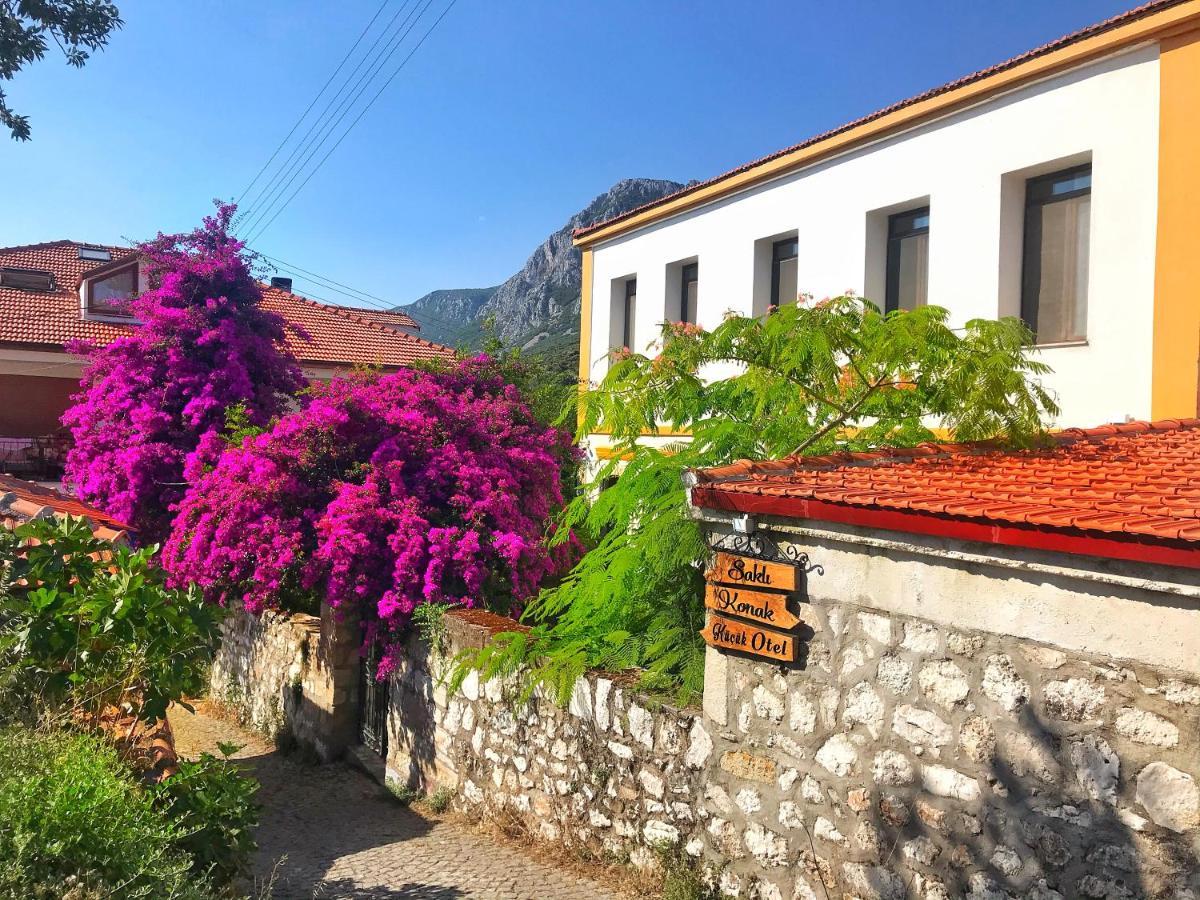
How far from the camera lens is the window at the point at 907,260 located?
10383mm

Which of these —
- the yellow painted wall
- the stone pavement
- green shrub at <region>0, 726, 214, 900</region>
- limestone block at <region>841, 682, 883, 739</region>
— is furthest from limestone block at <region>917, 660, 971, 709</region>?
the yellow painted wall

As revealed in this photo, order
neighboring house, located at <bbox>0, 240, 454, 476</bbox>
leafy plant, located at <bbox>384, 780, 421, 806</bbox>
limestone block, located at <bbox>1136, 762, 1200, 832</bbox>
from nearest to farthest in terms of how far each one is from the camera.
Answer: limestone block, located at <bbox>1136, 762, 1200, 832</bbox> → leafy plant, located at <bbox>384, 780, 421, 806</bbox> → neighboring house, located at <bbox>0, 240, 454, 476</bbox>

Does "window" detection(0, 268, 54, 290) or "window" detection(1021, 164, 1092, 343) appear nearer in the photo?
"window" detection(1021, 164, 1092, 343)

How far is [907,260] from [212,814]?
914 cm

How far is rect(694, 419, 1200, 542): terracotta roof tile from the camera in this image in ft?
11.4

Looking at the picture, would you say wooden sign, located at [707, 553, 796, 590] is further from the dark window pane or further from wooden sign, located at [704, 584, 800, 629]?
the dark window pane

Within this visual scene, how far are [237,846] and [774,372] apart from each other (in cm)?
433

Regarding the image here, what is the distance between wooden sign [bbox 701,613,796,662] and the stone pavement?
1.82 meters

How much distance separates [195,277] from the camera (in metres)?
14.7

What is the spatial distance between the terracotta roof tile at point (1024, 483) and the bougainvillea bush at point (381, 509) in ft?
13.1

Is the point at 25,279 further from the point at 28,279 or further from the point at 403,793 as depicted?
the point at 403,793

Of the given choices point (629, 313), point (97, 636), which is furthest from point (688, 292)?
point (97, 636)

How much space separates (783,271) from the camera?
12.2 metres

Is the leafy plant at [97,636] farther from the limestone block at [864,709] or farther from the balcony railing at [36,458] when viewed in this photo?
the balcony railing at [36,458]
